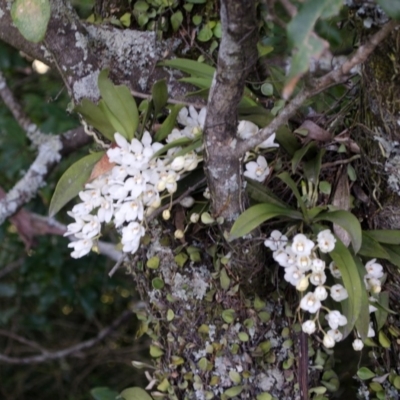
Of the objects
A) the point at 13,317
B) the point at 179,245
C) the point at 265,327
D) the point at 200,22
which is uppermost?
the point at 200,22

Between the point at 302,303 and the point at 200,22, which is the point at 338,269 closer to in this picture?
the point at 302,303

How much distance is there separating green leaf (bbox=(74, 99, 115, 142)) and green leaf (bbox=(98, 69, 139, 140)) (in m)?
0.02

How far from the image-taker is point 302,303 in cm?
94

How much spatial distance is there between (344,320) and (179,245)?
0.31 meters

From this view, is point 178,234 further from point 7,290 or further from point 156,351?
point 7,290

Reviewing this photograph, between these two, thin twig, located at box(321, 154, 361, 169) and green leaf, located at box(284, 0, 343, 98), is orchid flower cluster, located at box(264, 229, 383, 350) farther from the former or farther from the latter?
green leaf, located at box(284, 0, 343, 98)

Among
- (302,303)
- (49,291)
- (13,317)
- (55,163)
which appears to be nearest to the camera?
(302,303)

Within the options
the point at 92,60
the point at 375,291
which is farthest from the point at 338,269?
the point at 92,60

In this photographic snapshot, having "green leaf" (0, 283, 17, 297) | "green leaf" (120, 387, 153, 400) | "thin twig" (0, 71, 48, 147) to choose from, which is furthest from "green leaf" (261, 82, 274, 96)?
"green leaf" (0, 283, 17, 297)

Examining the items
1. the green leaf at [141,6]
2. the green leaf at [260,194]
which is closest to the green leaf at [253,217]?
the green leaf at [260,194]

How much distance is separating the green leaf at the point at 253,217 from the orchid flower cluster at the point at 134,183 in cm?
9

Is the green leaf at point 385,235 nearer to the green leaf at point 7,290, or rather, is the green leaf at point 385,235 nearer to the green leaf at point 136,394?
the green leaf at point 136,394

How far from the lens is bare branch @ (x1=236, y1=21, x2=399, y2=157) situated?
2.32 ft

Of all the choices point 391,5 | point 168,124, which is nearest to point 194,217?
point 168,124
